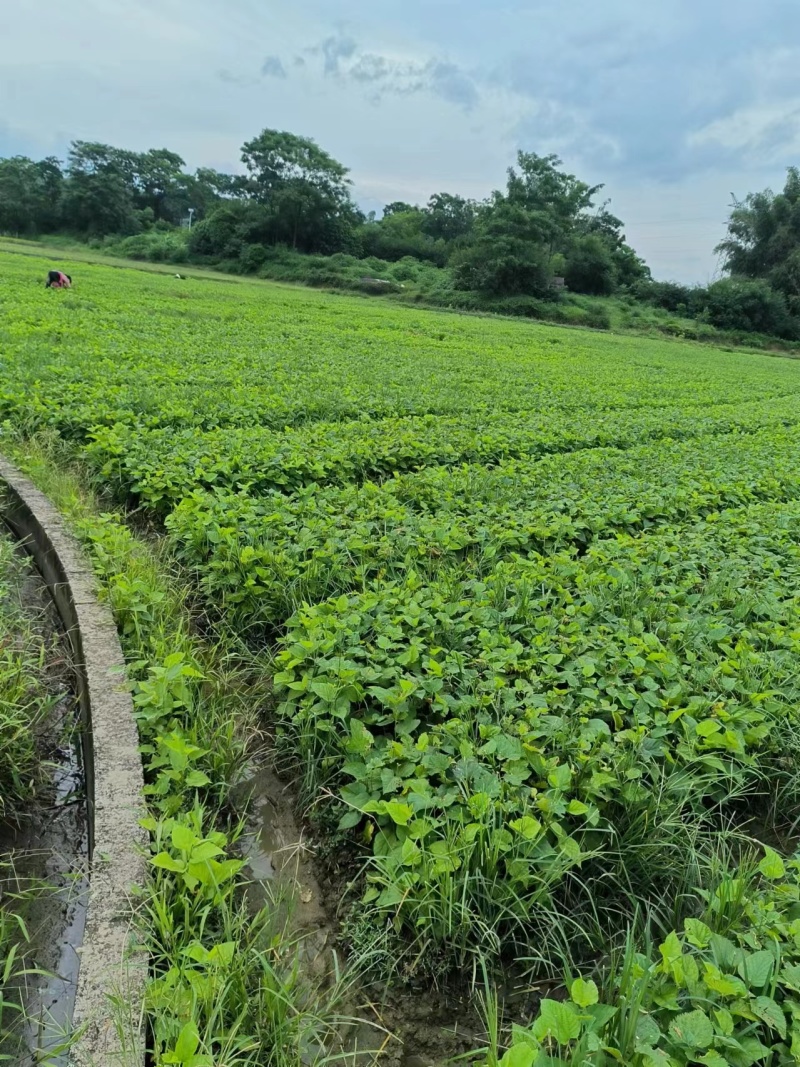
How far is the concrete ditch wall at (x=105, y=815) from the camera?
1623 mm

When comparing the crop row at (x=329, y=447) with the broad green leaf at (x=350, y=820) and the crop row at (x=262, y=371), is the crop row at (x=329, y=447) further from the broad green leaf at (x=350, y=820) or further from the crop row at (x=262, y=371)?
the broad green leaf at (x=350, y=820)

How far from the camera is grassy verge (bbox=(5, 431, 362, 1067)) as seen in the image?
168cm

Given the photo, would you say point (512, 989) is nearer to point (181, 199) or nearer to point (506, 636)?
point (506, 636)

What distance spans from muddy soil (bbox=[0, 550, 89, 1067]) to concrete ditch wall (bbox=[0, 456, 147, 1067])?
94 millimetres

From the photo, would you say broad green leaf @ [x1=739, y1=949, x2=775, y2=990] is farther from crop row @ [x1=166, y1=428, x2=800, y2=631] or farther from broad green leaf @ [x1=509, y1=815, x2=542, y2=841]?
crop row @ [x1=166, y1=428, x2=800, y2=631]

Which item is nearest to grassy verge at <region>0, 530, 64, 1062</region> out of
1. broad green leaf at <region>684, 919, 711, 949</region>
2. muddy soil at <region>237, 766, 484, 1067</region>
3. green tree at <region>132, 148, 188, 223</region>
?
muddy soil at <region>237, 766, 484, 1067</region>

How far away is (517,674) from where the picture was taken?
3.07m

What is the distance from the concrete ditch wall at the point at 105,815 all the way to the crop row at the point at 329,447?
1.25 m

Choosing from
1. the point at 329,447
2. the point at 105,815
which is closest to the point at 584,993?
the point at 105,815

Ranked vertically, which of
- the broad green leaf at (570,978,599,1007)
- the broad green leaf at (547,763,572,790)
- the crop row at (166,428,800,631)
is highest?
the crop row at (166,428,800,631)

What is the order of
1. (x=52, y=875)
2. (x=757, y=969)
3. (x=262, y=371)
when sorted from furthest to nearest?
1. (x=262, y=371)
2. (x=52, y=875)
3. (x=757, y=969)

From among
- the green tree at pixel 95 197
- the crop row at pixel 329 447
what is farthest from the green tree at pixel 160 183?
the crop row at pixel 329 447

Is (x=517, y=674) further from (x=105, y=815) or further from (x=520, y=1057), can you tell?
(x=105, y=815)

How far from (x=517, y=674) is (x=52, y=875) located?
2085mm
